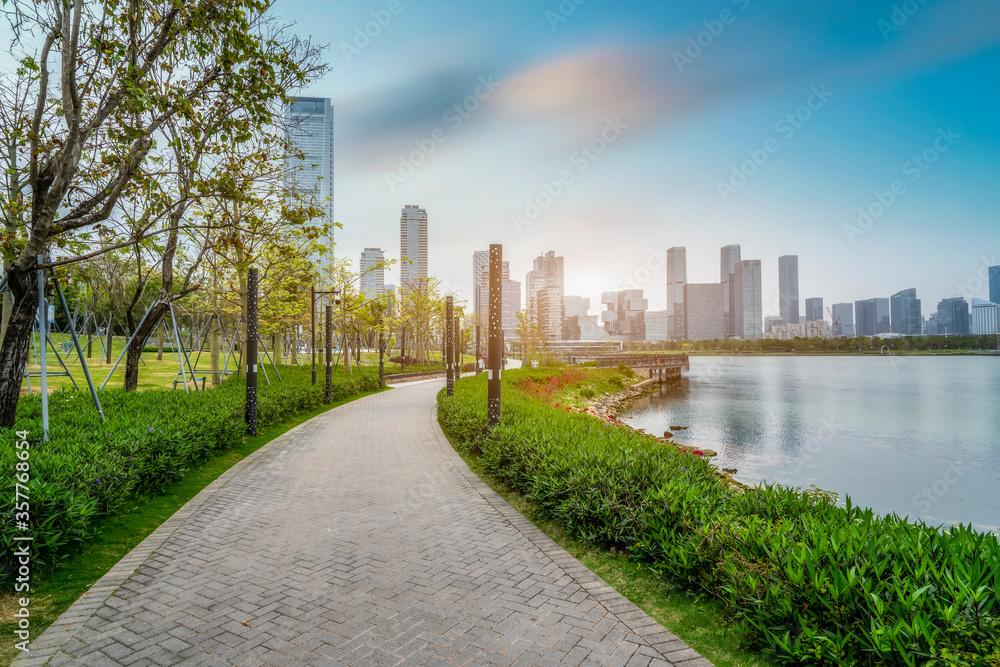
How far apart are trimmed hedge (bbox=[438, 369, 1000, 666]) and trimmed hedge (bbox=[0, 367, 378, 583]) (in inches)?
183

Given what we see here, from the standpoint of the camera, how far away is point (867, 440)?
62.0 ft

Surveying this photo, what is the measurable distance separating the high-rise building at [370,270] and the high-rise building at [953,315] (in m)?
96.0

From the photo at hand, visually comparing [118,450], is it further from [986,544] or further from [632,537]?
[986,544]

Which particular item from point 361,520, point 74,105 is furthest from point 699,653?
point 74,105

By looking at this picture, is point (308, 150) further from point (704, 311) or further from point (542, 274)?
point (704, 311)

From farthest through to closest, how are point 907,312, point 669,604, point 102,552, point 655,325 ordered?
point 655,325 < point 907,312 < point 102,552 < point 669,604

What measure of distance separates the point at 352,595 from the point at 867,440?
21.0m

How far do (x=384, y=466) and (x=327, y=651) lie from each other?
5.65 meters

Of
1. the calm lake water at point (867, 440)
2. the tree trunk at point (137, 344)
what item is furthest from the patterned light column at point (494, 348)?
the tree trunk at point (137, 344)

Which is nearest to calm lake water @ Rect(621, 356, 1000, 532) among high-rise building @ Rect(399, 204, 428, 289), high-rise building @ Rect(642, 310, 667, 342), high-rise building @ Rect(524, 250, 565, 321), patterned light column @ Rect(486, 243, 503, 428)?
patterned light column @ Rect(486, 243, 503, 428)

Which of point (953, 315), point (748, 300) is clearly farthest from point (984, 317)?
point (748, 300)

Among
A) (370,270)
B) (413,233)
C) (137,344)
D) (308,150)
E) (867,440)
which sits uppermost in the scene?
(413,233)

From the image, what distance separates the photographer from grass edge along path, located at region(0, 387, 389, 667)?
3.69 m

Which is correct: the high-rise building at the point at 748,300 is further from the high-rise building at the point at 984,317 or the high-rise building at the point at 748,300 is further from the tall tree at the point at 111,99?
the tall tree at the point at 111,99
